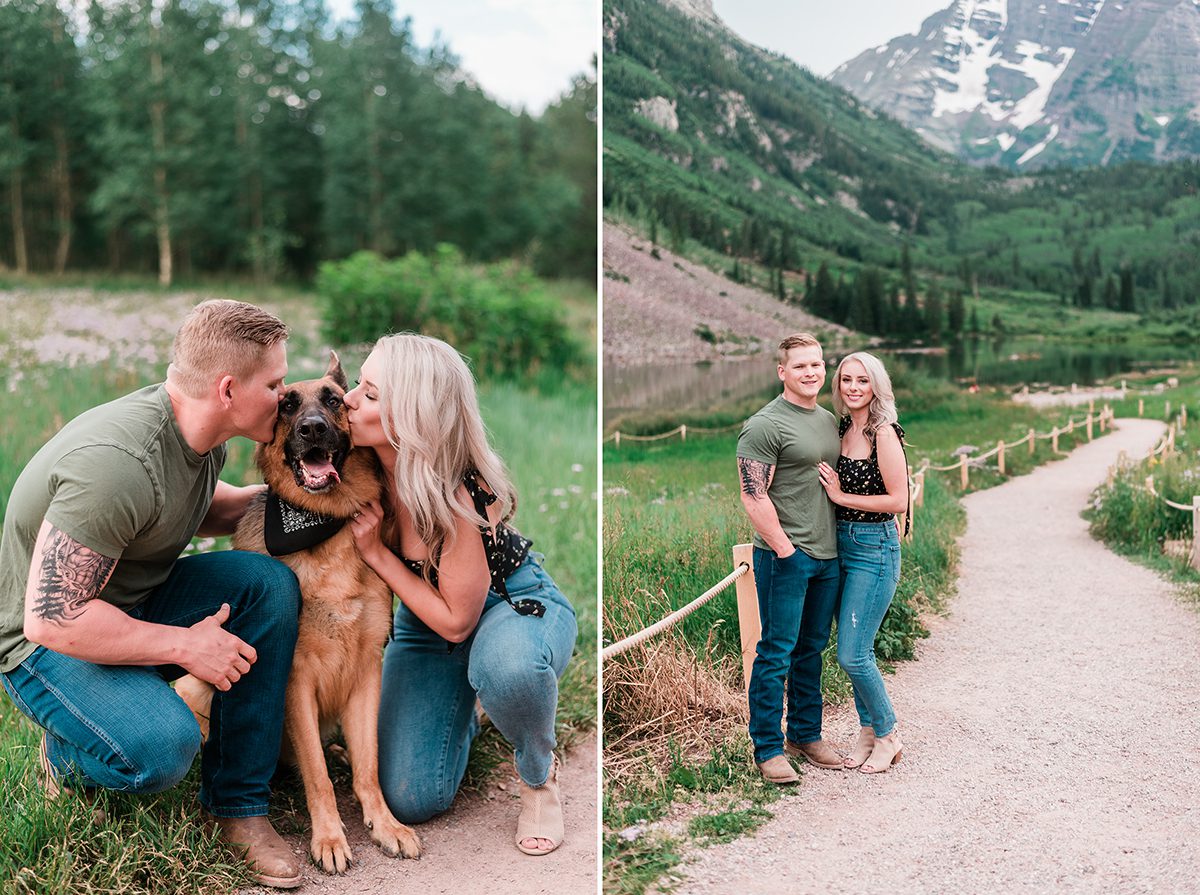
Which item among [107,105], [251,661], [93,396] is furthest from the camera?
[107,105]

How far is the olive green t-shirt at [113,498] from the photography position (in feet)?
8.57

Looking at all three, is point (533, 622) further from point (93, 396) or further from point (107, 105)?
point (107, 105)

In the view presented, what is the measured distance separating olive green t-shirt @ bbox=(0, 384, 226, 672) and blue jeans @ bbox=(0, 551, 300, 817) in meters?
0.11

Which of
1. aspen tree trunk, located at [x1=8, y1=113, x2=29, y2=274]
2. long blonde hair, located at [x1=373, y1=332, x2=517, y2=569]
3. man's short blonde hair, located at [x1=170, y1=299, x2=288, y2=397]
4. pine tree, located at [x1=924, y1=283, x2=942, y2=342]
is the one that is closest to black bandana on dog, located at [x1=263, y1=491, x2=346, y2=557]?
long blonde hair, located at [x1=373, y1=332, x2=517, y2=569]

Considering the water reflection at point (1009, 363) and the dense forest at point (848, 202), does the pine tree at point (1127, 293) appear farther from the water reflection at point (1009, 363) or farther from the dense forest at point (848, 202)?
the water reflection at point (1009, 363)

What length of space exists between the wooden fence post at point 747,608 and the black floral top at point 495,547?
2.36ft

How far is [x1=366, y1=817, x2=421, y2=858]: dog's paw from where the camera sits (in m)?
3.25

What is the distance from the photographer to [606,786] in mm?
3268

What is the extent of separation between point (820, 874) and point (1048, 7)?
2766mm

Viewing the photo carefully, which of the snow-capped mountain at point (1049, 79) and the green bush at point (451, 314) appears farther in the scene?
the green bush at point (451, 314)

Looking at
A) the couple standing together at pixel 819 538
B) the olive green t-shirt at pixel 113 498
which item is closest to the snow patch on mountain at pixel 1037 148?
the couple standing together at pixel 819 538

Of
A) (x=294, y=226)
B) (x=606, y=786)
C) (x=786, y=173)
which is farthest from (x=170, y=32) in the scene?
(x=606, y=786)

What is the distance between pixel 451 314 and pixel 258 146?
7901 mm

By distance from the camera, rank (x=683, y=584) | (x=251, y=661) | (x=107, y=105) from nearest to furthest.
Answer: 1. (x=251, y=661)
2. (x=683, y=584)
3. (x=107, y=105)
